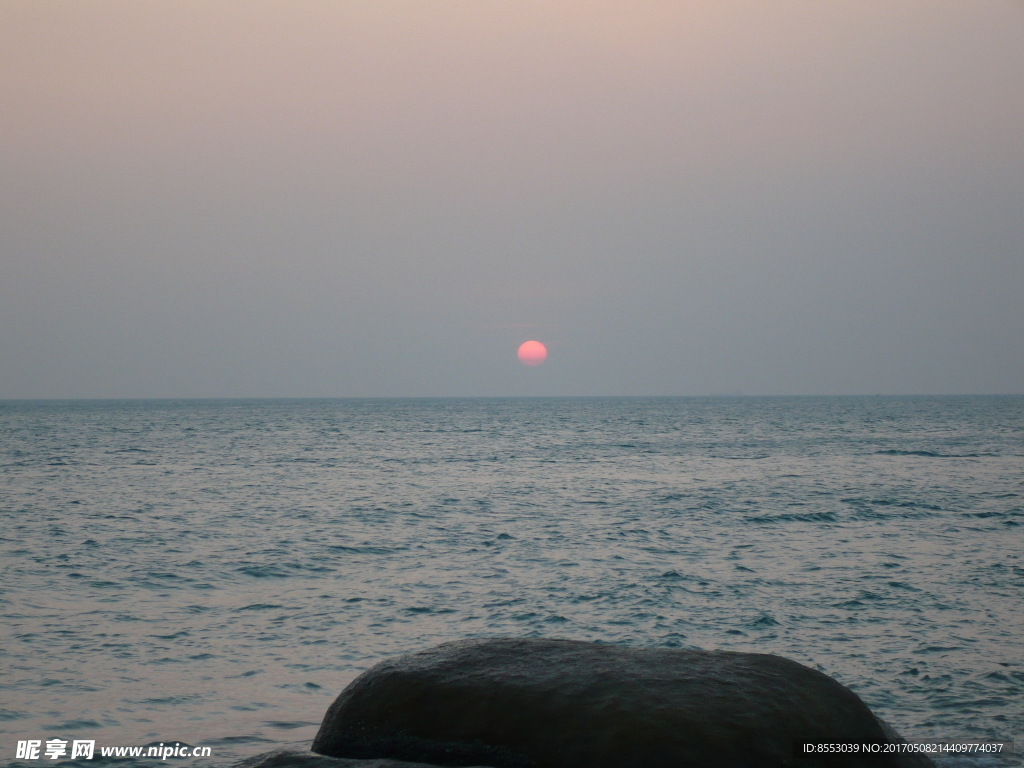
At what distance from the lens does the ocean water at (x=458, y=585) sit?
10773 millimetres

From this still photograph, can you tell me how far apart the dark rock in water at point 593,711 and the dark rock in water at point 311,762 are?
28 centimetres

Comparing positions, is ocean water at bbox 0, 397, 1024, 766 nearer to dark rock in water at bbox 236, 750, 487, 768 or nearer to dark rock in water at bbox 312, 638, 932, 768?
dark rock in water at bbox 236, 750, 487, 768

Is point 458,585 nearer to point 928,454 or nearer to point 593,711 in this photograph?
point 593,711

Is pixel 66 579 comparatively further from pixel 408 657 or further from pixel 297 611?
pixel 408 657

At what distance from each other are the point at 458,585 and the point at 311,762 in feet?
38.1

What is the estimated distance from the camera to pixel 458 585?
17.8 m

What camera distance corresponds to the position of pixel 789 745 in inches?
243

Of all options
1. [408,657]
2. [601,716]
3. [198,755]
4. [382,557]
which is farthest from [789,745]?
[382,557]

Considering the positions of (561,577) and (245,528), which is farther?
(245,528)

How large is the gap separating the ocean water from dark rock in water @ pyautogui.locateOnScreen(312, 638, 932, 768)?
2.80m

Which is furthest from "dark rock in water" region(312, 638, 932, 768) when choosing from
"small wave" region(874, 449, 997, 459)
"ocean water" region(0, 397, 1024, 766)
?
"small wave" region(874, 449, 997, 459)

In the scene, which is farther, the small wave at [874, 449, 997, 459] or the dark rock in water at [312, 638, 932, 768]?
the small wave at [874, 449, 997, 459]

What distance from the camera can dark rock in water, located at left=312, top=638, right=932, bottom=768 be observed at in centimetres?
602

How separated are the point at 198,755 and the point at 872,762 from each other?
6685 mm
